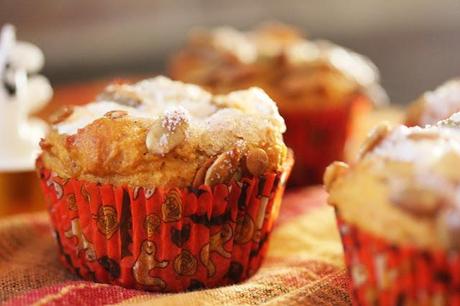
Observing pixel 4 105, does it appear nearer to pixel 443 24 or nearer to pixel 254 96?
pixel 254 96

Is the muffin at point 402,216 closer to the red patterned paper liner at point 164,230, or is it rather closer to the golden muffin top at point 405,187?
the golden muffin top at point 405,187

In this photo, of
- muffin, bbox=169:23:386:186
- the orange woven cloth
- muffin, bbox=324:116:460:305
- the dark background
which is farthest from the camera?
the dark background

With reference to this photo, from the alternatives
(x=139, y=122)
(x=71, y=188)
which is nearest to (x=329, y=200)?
(x=139, y=122)

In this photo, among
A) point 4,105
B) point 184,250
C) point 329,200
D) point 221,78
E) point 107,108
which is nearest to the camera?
point 329,200

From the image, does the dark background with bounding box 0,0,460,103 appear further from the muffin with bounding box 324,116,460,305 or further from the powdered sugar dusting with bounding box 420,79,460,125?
the muffin with bounding box 324,116,460,305

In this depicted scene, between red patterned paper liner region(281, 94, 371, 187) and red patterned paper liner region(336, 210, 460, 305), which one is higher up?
red patterned paper liner region(336, 210, 460, 305)

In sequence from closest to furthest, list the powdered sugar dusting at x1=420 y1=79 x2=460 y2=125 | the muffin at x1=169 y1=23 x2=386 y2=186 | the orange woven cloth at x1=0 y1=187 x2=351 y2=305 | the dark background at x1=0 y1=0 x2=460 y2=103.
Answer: the orange woven cloth at x1=0 y1=187 x2=351 y2=305 → the powdered sugar dusting at x1=420 y1=79 x2=460 y2=125 → the muffin at x1=169 y1=23 x2=386 y2=186 → the dark background at x1=0 y1=0 x2=460 y2=103

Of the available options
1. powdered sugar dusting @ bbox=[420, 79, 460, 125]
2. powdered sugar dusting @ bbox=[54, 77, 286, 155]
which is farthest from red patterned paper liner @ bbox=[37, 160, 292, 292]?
powdered sugar dusting @ bbox=[420, 79, 460, 125]
